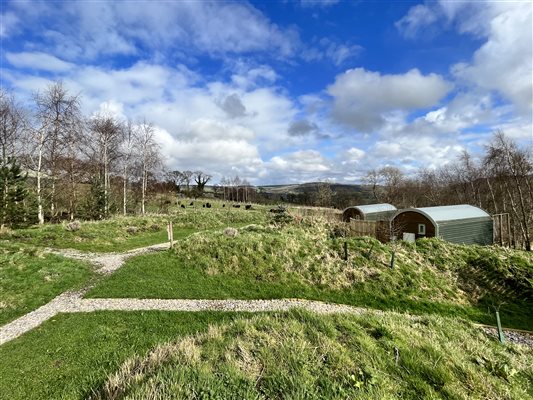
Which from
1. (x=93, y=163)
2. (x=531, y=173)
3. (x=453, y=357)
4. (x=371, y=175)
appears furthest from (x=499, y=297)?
(x=371, y=175)

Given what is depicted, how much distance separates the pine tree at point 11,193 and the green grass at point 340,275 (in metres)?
10.6

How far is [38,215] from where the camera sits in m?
20.4

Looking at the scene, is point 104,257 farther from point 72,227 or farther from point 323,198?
→ point 323,198

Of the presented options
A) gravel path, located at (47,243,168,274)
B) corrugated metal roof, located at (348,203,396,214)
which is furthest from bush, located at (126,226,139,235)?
corrugated metal roof, located at (348,203,396,214)

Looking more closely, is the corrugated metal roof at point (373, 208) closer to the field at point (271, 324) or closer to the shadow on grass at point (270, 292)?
the field at point (271, 324)

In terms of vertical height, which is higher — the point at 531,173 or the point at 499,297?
the point at 531,173

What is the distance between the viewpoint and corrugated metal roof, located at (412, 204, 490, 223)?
2078 cm

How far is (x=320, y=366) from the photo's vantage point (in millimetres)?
3545

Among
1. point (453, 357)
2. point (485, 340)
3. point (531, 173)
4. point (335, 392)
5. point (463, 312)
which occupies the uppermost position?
point (531, 173)

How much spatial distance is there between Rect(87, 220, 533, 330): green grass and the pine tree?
1059 cm

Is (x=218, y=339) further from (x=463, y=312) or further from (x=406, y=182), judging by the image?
(x=406, y=182)

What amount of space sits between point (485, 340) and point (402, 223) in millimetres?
17608

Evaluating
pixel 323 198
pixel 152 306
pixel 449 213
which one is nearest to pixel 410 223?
pixel 449 213

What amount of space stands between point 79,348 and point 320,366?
5668mm
